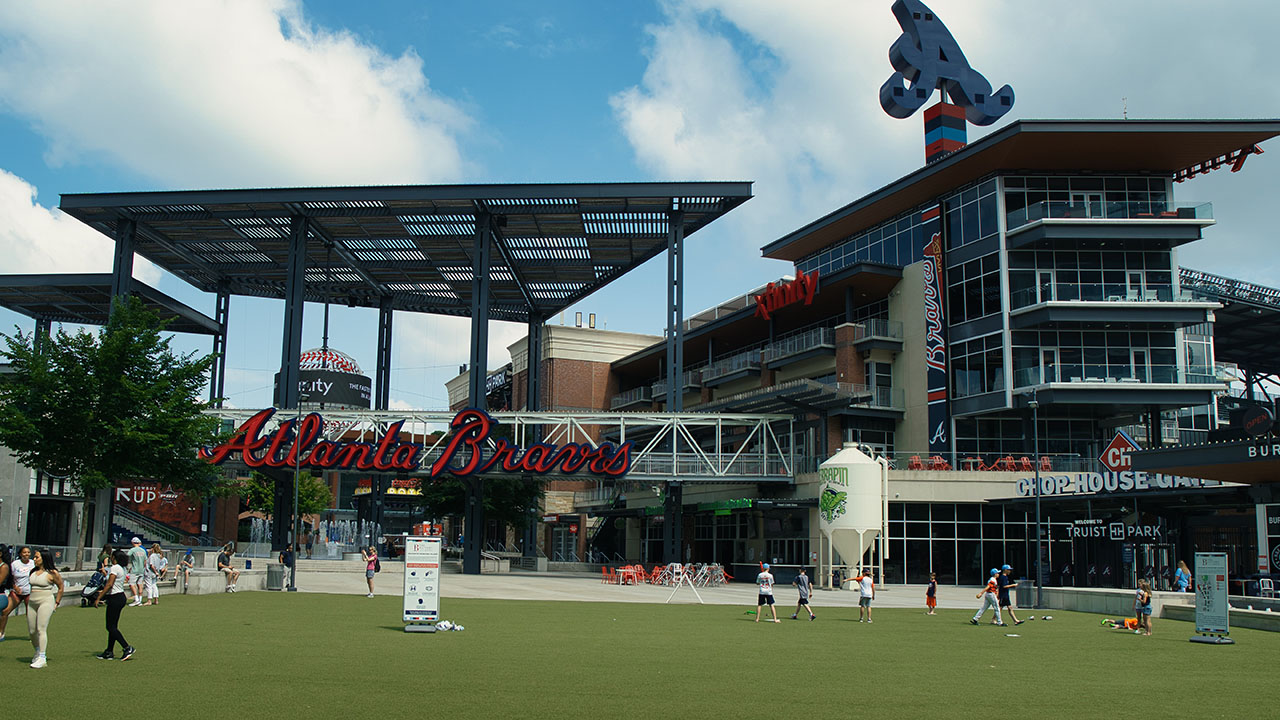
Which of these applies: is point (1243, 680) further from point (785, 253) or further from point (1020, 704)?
point (785, 253)

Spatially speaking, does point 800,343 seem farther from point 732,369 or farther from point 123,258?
point 123,258

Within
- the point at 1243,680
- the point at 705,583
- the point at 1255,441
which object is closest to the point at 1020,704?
the point at 1243,680

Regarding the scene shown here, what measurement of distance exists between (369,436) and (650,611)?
→ 5863 cm

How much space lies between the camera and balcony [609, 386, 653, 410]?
8231 centimetres

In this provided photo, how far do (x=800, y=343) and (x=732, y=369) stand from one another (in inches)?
315

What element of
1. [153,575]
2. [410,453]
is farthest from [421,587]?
[410,453]

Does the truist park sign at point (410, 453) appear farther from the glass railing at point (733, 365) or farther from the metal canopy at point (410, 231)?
the glass railing at point (733, 365)

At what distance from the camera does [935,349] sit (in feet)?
187

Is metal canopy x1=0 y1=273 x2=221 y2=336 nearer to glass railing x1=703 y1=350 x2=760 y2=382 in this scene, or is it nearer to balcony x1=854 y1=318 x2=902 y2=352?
glass railing x1=703 y1=350 x2=760 y2=382

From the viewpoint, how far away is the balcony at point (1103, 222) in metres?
52.8

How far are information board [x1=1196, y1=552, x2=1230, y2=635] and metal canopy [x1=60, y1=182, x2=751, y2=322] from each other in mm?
35232

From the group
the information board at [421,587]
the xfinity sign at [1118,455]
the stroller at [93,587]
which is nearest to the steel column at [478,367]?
the stroller at [93,587]

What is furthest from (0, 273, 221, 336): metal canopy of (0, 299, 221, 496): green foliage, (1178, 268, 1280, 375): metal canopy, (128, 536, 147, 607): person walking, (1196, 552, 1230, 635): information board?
(1178, 268, 1280, 375): metal canopy

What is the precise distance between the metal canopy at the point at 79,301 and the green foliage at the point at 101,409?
17.2m
